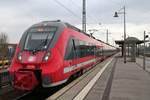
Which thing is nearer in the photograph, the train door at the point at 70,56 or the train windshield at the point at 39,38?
the train windshield at the point at 39,38

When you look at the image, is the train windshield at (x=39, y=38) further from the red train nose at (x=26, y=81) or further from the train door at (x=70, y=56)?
the red train nose at (x=26, y=81)

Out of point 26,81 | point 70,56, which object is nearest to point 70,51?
point 70,56

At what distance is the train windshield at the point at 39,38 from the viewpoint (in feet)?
38.8

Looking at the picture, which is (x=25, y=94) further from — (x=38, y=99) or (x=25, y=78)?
(x=25, y=78)

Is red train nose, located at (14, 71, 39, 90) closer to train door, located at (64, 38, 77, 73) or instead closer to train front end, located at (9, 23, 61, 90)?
train front end, located at (9, 23, 61, 90)

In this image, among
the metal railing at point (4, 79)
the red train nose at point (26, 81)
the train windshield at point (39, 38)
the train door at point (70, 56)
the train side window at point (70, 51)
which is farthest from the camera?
the metal railing at point (4, 79)

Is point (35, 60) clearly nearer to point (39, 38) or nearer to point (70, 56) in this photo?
point (39, 38)

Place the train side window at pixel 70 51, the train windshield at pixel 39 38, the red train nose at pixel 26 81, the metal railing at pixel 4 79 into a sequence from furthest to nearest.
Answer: the metal railing at pixel 4 79, the train side window at pixel 70 51, the train windshield at pixel 39 38, the red train nose at pixel 26 81

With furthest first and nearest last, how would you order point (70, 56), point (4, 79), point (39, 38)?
point (4, 79)
point (70, 56)
point (39, 38)

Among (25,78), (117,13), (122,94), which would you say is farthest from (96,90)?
(117,13)

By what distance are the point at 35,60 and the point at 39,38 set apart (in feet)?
4.55

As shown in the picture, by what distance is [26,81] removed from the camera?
1077 cm

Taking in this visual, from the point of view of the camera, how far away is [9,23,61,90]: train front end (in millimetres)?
10797

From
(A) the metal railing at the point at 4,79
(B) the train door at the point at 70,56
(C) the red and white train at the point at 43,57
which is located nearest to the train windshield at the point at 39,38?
(C) the red and white train at the point at 43,57
